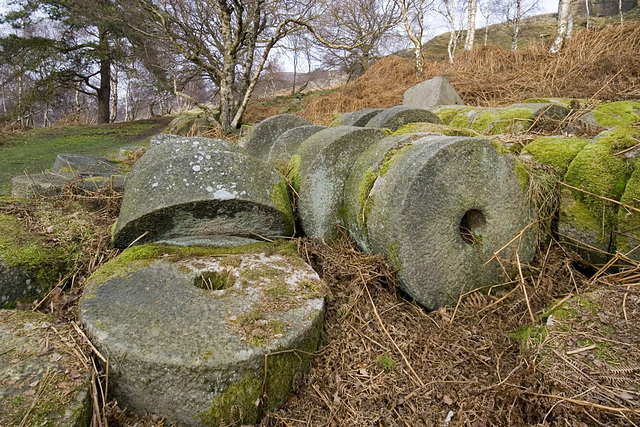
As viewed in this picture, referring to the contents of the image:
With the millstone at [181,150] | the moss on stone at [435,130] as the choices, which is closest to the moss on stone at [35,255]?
the millstone at [181,150]

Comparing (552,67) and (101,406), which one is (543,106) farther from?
(101,406)

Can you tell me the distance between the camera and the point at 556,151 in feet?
9.11

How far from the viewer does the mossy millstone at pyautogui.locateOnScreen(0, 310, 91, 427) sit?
4.46 ft

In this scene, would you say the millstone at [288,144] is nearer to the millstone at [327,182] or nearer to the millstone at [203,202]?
the millstone at [327,182]

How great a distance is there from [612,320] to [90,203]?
13.8 feet

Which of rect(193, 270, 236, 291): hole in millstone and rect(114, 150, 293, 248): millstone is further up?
rect(114, 150, 293, 248): millstone

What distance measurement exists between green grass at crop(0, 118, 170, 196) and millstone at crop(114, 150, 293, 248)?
167 inches

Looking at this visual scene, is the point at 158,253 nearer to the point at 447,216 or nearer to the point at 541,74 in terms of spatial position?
the point at 447,216

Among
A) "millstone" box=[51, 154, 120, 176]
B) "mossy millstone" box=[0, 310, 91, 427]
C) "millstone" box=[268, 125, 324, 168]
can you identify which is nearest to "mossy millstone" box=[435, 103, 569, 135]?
"millstone" box=[268, 125, 324, 168]

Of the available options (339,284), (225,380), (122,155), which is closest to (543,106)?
(339,284)

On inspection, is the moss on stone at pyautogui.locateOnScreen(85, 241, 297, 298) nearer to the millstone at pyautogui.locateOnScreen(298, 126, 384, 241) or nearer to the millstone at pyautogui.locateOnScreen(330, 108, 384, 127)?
the millstone at pyautogui.locateOnScreen(298, 126, 384, 241)

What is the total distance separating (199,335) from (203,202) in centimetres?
103

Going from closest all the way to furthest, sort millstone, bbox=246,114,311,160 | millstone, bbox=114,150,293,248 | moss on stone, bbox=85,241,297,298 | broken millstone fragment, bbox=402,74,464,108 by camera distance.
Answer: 1. moss on stone, bbox=85,241,297,298
2. millstone, bbox=114,150,293,248
3. millstone, bbox=246,114,311,160
4. broken millstone fragment, bbox=402,74,464,108

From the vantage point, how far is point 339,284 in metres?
2.49
